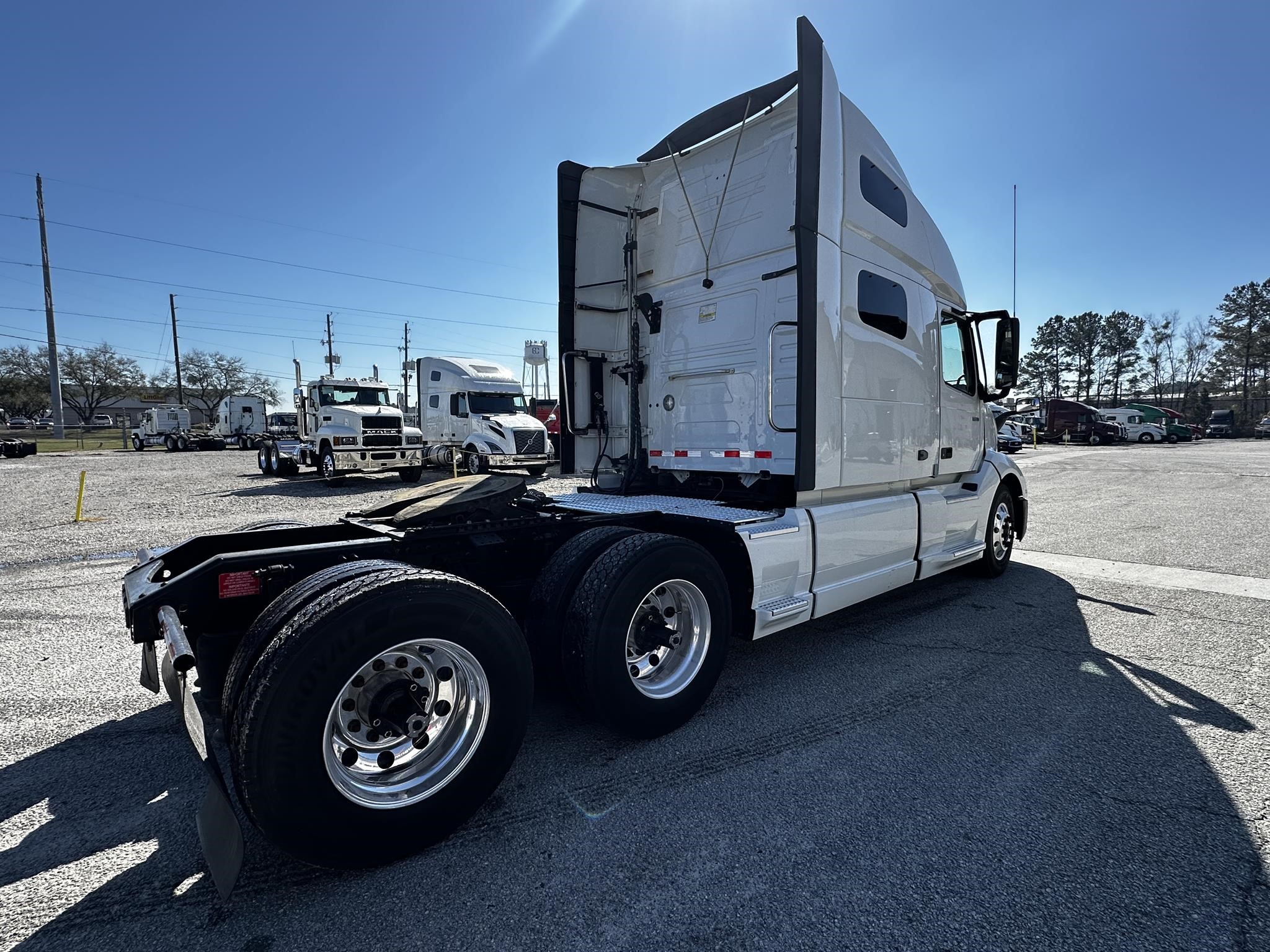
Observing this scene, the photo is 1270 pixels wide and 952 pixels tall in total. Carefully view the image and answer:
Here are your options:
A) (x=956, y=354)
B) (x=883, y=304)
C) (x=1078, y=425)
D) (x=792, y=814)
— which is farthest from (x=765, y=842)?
(x=1078, y=425)

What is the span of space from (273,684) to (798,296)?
3.40 meters

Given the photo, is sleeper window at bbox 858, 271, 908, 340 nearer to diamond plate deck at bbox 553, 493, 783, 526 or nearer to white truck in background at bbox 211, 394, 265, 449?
diamond plate deck at bbox 553, 493, 783, 526

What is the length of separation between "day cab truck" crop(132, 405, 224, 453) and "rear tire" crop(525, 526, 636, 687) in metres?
43.7

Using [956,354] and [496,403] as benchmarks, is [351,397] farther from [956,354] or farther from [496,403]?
[956,354]

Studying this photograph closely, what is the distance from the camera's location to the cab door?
5656 millimetres

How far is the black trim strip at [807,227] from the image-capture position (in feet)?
12.4

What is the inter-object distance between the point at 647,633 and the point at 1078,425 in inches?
1904

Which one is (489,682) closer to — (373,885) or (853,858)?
(373,885)

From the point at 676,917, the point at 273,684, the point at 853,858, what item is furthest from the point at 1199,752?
the point at 273,684

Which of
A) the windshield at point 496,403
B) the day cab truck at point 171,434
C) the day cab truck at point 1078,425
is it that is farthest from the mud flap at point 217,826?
the day cab truck at point 1078,425

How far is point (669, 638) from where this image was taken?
3389mm

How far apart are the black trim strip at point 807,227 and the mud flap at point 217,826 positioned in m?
3.24

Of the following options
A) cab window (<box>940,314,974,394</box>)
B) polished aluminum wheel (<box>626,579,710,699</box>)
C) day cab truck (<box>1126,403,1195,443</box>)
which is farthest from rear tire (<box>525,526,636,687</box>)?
day cab truck (<box>1126,403,1195,443</box>)

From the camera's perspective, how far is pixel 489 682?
2.51m
